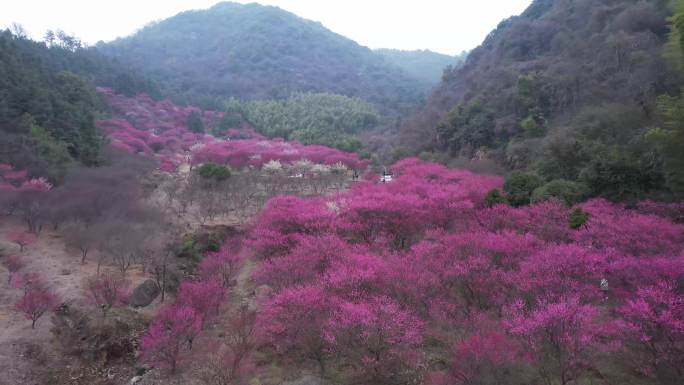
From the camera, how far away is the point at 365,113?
62.8 m

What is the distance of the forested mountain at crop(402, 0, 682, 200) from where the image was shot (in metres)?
17.4

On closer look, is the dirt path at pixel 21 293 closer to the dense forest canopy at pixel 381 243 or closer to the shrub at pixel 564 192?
the dense forest canopy at pixel 381 243

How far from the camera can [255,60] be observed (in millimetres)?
95062

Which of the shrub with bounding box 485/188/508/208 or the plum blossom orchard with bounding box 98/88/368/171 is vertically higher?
the shrub with bounding box 485/188/508/208

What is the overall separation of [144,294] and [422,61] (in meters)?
137

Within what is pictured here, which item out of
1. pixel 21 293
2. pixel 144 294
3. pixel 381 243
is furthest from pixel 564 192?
pixel 21 293

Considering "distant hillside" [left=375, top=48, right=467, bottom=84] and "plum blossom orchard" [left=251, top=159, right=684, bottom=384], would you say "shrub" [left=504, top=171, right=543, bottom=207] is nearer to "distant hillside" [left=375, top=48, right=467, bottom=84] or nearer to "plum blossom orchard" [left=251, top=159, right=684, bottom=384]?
"plum blossom orchard" [left=251, top=159, right=684, bottom=384]

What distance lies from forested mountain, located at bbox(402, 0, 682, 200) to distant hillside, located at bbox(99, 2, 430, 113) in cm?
2955

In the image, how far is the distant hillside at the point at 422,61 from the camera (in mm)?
122981

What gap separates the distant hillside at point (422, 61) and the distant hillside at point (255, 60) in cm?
1417

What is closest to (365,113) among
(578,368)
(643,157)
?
(643,157)

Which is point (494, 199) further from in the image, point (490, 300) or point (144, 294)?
point (144, 294)

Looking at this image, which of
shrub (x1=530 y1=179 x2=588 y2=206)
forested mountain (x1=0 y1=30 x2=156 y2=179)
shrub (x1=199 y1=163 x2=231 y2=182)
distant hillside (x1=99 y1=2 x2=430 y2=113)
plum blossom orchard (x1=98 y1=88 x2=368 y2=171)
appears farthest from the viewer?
distant hillside (x1=99 y1=2 x2=430 y2=113)

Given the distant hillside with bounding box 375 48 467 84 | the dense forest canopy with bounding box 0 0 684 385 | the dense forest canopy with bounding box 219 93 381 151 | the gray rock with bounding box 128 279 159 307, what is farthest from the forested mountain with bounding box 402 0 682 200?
the distant hillside with bounding box 375 48 467 84
